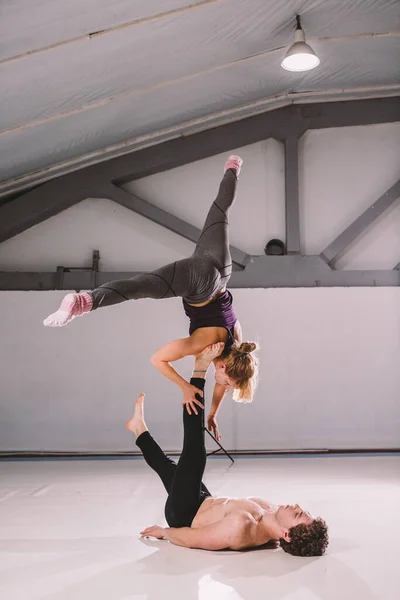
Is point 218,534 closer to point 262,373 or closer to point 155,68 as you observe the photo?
point 262,373

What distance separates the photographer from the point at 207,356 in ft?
10.8

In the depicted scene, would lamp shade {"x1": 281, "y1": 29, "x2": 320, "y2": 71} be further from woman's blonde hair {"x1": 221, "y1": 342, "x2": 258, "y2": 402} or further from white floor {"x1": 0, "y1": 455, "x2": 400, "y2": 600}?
white floor {"x1": 0, "y1": 455, "x2": 400, "y2": 600}

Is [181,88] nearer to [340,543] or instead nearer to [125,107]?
[125,107]

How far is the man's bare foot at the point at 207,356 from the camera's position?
10.7 ft

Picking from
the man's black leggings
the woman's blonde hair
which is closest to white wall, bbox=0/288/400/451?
the woman's blonde hair

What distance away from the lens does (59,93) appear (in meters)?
5.28

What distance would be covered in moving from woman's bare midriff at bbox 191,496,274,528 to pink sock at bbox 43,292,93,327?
3.78 ft

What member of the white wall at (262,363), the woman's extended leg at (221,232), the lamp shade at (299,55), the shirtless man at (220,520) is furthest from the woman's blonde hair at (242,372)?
the white wall at (262,363)

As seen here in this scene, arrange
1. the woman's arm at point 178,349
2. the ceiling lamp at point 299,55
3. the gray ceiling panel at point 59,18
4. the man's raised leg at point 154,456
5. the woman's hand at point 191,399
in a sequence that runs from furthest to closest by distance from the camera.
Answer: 1. the ceiling lamp at point 299,55
2. the gray ceiling panel at point 59,18
3. the woman's arm at point 178,349
4. the man's raised leg at point 154,456
5. the woman's hand at point 191,399

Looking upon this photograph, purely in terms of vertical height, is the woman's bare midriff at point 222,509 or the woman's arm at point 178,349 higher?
the woman's arm at point 178,349

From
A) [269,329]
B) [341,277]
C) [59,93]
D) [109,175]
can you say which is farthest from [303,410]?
[59,93]

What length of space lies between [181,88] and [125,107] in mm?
635

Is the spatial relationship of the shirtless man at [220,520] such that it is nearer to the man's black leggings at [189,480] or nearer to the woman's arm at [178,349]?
the man's black leggings at [189,480]

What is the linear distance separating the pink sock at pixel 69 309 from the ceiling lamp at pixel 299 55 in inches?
136
